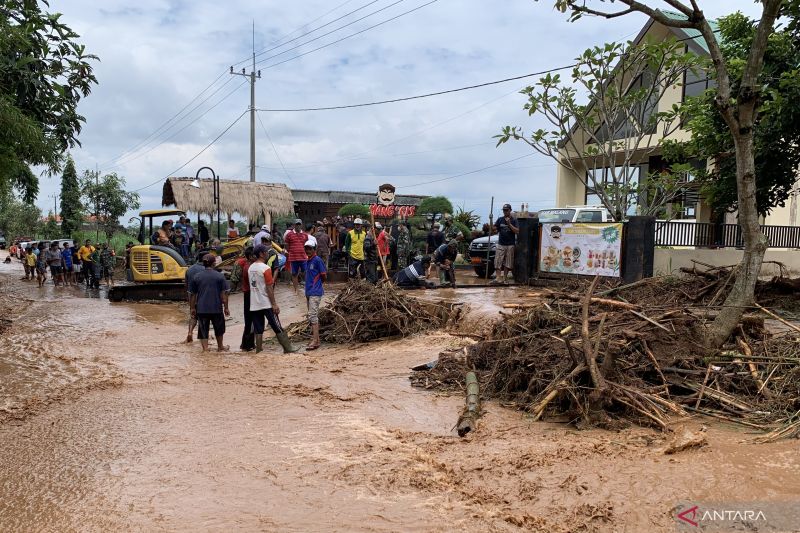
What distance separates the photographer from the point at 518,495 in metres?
4.32

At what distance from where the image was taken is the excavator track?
53.4ft

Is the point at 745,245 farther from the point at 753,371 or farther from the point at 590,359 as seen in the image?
the point at 590,359

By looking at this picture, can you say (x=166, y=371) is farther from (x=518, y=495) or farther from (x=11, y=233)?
(x=11, y=233)

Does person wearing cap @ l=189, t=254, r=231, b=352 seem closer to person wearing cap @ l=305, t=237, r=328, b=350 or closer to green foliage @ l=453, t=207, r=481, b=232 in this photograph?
person wearing cap @ l=305, t=237, r=328, b=350

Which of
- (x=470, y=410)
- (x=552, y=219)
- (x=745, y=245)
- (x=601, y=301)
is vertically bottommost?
(x=470, y=410)

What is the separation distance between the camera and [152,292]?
16359 millimetres

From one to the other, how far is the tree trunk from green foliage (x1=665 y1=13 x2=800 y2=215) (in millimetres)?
5056

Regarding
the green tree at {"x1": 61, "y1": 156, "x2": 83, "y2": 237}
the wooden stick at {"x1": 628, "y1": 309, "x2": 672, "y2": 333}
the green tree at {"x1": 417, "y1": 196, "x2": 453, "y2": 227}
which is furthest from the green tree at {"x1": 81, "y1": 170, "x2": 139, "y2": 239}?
the wooden stick at {"x1": 628, "y1": 309, "x2": 672, "y2": 333}

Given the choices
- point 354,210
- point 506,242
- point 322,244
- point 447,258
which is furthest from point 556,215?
point 354,210

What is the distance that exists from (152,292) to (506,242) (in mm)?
→ 9293

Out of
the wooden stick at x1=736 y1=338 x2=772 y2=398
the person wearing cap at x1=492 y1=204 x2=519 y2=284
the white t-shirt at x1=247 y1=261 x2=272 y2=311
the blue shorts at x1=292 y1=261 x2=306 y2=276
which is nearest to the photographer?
the wooden stick at x1=736 y1=338 x2=772 y2=398

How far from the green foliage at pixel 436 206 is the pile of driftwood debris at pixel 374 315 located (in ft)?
54.5

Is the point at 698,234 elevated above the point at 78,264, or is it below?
above

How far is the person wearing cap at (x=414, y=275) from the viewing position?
1391cm
